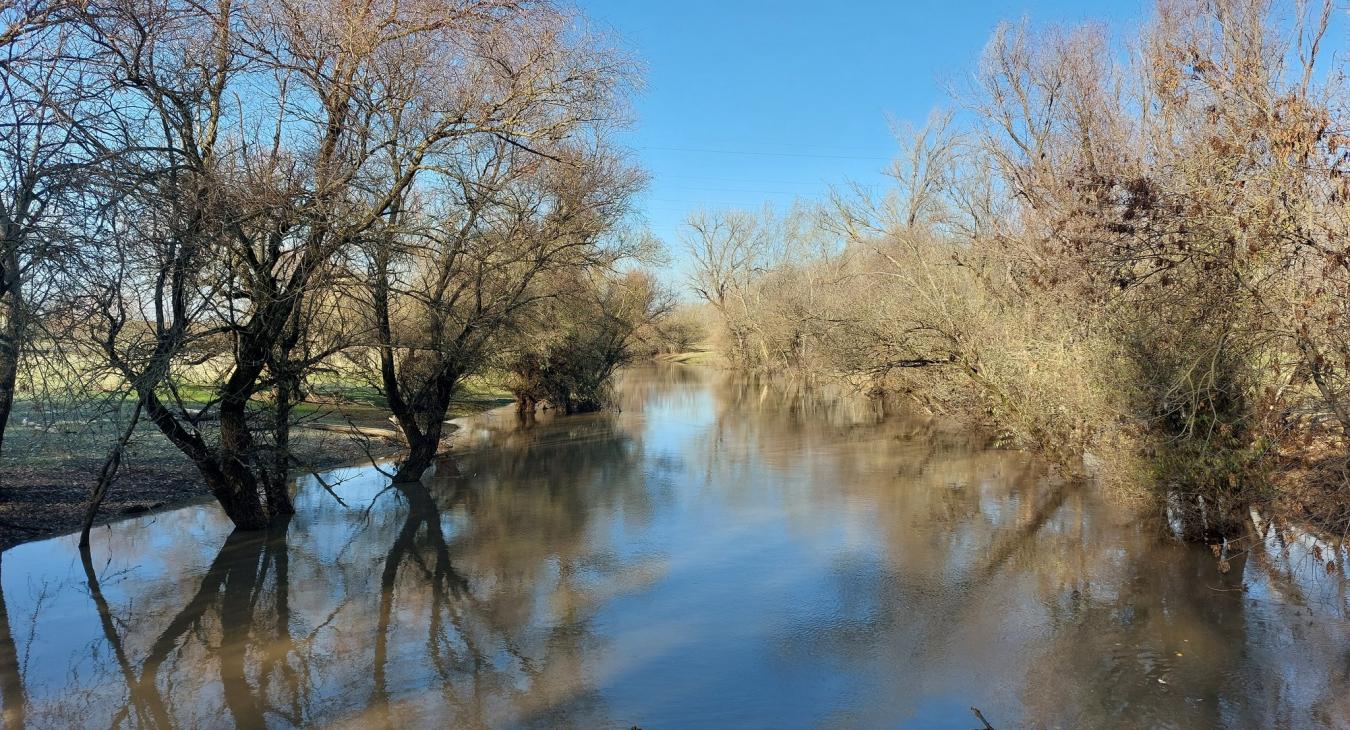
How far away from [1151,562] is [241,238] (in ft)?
35.7

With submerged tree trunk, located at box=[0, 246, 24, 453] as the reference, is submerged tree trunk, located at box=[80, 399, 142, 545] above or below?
below

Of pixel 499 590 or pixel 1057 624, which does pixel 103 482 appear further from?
pixel 1057 624

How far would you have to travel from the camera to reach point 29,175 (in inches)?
239

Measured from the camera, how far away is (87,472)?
12.9 meters

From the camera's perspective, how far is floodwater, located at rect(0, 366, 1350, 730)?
5.85 metres

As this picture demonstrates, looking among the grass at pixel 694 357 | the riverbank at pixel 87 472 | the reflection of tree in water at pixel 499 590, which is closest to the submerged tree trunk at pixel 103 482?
the riverbank at pixel 87 472

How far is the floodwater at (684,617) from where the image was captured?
5848 millimetres

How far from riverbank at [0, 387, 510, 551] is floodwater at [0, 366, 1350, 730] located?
0.68 metres

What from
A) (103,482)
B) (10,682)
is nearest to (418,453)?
(103,482)

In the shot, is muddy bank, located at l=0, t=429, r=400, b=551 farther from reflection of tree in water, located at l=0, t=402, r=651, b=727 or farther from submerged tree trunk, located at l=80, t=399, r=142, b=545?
reflection of tree in water, located at l=0, t=402, r=651, b=727

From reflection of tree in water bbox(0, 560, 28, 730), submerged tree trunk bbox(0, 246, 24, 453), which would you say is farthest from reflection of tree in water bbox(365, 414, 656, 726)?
submerged tree trunk bbox(0, 246, 24, 453)

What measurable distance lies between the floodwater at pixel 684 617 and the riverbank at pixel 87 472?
68cm

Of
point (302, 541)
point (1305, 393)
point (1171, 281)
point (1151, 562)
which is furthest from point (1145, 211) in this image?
point (302, 541)

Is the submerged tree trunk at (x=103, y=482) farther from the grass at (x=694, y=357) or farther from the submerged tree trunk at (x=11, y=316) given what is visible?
the grass at (x=694, y=357)
